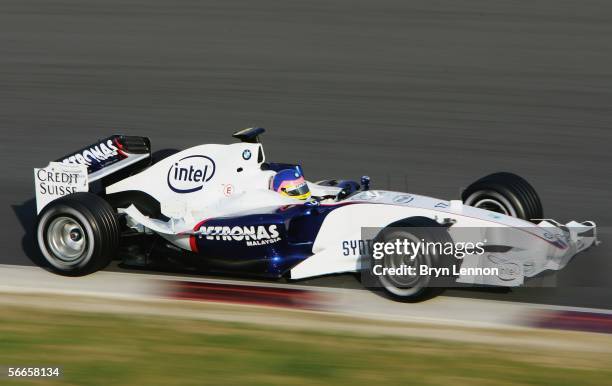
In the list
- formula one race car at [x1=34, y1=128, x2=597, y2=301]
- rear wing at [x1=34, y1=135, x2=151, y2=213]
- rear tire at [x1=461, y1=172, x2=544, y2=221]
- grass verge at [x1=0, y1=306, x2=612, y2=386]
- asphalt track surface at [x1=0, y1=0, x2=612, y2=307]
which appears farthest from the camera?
asphalt track surface at [x1=0, y1=0, x2=612, y2=307]

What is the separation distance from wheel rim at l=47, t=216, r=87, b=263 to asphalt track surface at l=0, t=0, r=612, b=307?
2.75 ft

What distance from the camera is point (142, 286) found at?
7805 mm

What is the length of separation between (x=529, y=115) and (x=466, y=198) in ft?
14.4

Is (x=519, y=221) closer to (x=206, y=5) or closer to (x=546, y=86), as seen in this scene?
(x=546, y=86)

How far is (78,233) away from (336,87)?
6028 millimetres

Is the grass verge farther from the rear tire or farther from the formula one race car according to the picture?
the rear tire

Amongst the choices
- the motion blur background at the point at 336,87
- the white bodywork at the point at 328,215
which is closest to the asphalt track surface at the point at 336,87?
the motion blur background at the point at 336,87

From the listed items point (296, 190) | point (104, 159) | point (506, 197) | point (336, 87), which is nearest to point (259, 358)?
point (296, 190)

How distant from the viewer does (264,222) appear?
7.52 metres

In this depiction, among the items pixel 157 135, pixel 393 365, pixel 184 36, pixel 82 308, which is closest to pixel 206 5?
pixel 184 36

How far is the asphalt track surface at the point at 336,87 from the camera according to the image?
1082cm

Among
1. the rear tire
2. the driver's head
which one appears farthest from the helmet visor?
the rear tire

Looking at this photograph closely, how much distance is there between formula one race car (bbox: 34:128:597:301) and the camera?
7.11 m

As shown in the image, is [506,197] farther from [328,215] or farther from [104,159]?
[104,159]
